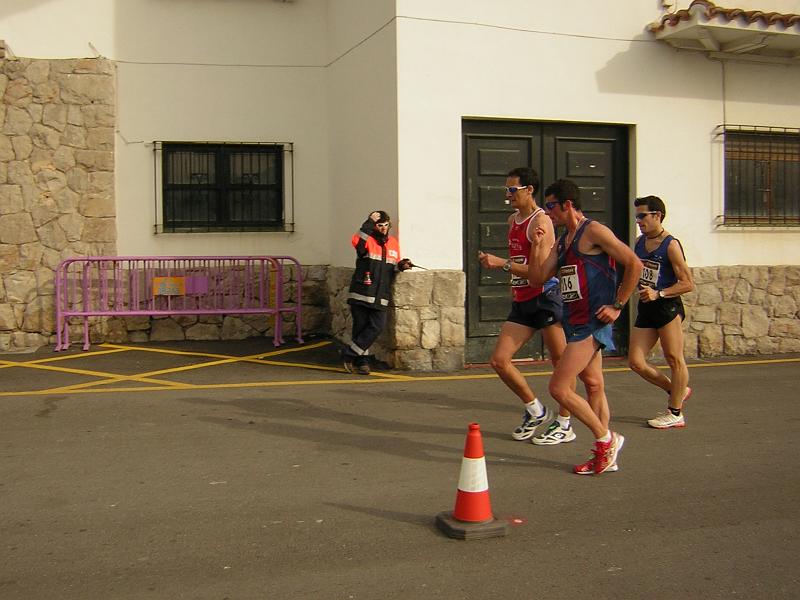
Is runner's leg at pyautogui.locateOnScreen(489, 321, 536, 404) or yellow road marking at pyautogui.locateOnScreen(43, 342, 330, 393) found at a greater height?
runner's leg at pyautogui.locateOnScreen(489, 321, 536, 404)

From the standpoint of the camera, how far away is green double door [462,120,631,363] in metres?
10.7

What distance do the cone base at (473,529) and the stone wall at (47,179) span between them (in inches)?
329

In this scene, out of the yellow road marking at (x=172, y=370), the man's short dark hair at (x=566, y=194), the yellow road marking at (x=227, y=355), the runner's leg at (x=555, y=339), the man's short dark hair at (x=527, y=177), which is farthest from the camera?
the yellow road marking at (x=227, y=355)

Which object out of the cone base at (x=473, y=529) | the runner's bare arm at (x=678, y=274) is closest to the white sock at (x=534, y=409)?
the runner's bare arm at (x=678, y=274)

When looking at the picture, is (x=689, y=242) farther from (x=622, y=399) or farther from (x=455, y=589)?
(x=455, y=589)

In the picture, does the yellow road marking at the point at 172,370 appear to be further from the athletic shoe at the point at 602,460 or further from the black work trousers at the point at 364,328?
the athletic shoe at the point at 602,460

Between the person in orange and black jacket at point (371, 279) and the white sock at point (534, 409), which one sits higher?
the person in orange and black jacket at point (371, 279)

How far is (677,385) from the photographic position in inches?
302

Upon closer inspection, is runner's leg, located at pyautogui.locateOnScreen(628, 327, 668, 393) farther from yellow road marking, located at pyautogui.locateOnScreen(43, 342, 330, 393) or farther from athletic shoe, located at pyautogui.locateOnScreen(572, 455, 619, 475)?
yellow road marking, located at pyautogui.locateOnScreen(43, 342, 330, 393)

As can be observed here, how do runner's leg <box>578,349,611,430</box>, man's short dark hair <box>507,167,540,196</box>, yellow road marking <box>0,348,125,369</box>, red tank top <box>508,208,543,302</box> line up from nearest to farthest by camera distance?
1. runner's leg <box>578,349,611,430</box>
2. man's short dark hair <box>507,167,540,196</box>
3. red tank top <box>508,208,543,302</box>
4. yellow road marking <box>0,348,125,369</box>

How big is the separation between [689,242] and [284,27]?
6.14 meters

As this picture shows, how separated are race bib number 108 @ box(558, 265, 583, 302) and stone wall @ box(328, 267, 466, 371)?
3.85 m

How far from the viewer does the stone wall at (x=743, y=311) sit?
11.5m

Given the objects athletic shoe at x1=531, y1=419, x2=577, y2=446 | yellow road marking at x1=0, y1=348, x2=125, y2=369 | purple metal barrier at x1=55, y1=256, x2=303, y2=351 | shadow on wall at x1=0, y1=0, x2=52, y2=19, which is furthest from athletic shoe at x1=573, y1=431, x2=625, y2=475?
shadow on wall at x1=0, y1=0, x2=52, y2=19
